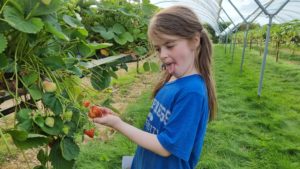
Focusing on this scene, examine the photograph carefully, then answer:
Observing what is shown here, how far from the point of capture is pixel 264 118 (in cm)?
433

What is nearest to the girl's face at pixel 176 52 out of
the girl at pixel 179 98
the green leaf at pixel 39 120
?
the girl at pixel 179 98

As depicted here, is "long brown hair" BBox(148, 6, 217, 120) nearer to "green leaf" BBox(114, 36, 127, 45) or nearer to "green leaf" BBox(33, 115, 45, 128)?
"green leaf" BBox(114, 36, 127, 45)

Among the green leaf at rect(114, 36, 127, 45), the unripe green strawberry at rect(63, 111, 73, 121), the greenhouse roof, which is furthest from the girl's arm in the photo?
the greenhouse roof

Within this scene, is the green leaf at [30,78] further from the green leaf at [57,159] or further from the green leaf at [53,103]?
the green leaf at [57,159]

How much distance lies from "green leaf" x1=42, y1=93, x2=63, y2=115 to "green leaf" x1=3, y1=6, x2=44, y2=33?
0.16m

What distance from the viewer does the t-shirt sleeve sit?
1.15 m

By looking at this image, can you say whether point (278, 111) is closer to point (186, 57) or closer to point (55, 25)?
point (186, 57)

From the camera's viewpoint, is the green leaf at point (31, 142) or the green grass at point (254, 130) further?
the green grass at point (254, 130)

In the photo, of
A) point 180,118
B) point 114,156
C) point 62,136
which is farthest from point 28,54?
point 114,156

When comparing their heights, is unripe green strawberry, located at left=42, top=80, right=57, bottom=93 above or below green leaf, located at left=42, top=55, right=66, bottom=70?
below

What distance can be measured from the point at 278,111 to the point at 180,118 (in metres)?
3.97

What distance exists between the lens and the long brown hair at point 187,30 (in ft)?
3.98

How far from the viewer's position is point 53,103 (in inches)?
30.8

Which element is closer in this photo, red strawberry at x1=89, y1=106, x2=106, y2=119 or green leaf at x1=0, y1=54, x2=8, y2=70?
green leaf at x1=0, y1=54, x2=8, y2=70
